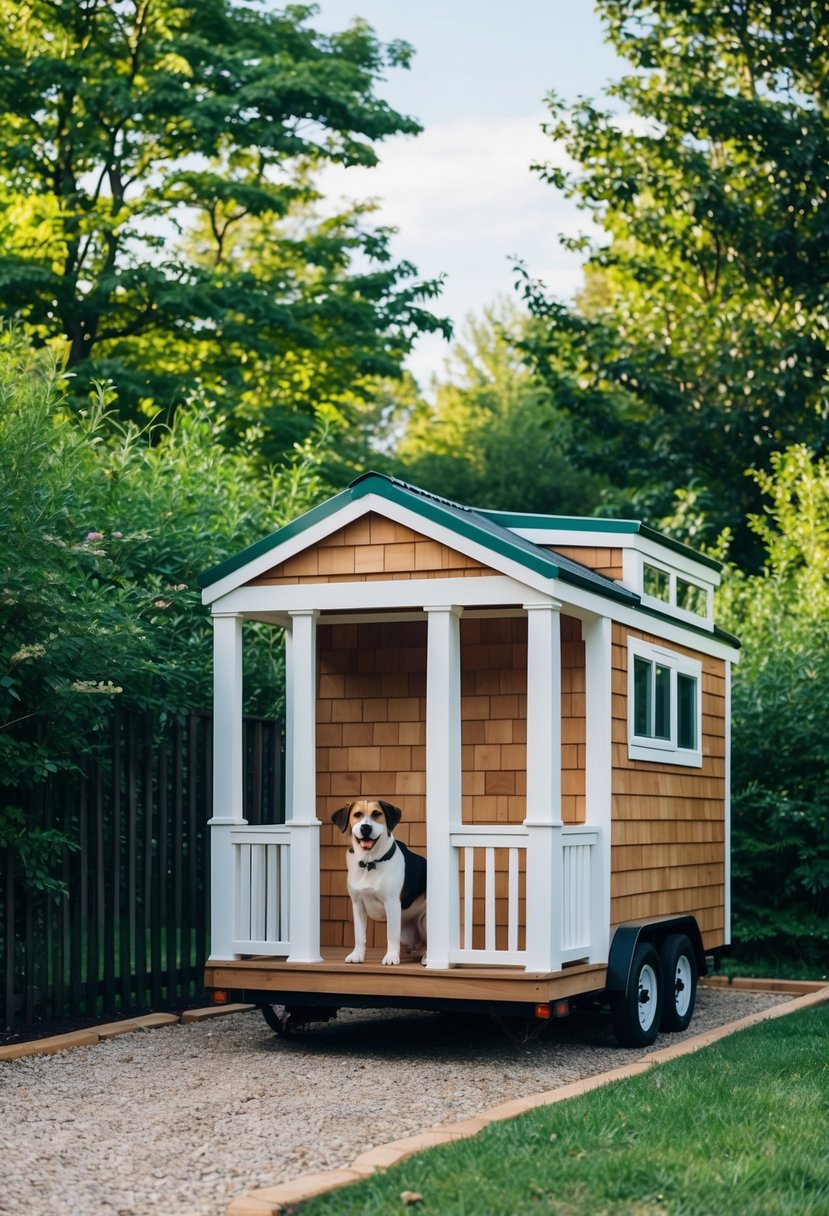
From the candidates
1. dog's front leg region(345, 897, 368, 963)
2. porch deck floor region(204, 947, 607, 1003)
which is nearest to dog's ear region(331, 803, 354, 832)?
dog's front leg region(345, 897, 368, 963)

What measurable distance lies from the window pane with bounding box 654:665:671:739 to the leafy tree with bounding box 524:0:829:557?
1110 centimetres

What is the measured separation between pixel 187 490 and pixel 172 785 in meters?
2.97

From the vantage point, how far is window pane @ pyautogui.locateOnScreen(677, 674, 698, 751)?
10.6 metres

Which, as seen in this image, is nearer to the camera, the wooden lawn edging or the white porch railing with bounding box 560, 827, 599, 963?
the wooden lawn edging

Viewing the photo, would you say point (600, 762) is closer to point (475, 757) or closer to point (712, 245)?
point (475, 757)

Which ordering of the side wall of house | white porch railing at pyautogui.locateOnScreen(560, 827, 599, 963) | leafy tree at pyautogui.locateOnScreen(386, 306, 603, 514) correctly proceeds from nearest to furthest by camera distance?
white porch railing at pyautogui.locateOnScreen(560, 827, 599, 963) < the side wall of house < leafy tree at pyautogui.locateOnScreen(386, 306, 603, 514)

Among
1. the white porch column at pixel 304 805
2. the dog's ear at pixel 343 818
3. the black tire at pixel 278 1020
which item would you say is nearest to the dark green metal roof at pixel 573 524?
the white porch column at pixel 304 805

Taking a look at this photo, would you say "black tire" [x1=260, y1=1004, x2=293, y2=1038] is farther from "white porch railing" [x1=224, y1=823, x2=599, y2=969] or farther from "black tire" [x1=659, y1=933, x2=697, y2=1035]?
"black tire" [x1=659, y1=933, x2=697, y2=1035]

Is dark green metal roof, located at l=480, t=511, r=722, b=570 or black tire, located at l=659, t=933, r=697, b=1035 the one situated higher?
dark green metal roof, located at l=480, t=511, r=722, b=570

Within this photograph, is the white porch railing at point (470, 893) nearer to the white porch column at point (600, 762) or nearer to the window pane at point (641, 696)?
the white porch column at point (600, 762)

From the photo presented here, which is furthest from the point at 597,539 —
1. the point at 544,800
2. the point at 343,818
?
the point at 343,818

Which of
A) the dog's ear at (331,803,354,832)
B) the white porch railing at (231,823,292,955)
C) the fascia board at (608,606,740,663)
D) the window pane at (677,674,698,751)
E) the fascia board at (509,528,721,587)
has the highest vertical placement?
the fascia board at (509,528,721,587)

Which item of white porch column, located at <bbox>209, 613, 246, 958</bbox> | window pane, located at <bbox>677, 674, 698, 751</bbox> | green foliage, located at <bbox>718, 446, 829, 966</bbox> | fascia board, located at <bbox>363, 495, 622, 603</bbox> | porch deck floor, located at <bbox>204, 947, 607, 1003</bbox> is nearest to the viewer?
porch deck floor, located at <bbox>204, 947, 607, 1003</bbox>

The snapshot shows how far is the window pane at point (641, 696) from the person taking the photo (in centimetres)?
955
